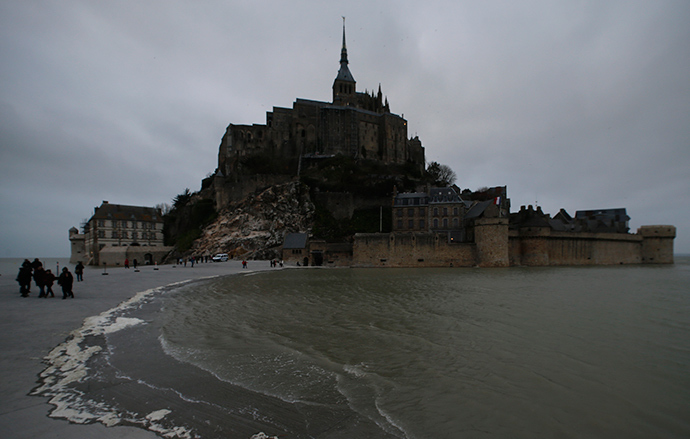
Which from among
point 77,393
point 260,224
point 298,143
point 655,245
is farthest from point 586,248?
point 77,393

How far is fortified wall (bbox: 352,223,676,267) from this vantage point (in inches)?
1316

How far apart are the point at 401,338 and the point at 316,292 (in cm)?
842

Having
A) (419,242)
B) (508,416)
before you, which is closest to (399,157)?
(419,242)

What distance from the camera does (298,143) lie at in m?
49.9

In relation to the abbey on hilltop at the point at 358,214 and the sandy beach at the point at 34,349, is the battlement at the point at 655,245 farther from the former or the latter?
the sandy beach at the point at 34,349

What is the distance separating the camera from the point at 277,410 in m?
4.51

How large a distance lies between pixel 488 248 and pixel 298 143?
29.5 meters

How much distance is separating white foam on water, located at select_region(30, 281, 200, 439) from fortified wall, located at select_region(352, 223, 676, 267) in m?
28.3

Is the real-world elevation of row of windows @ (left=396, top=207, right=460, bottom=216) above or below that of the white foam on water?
above

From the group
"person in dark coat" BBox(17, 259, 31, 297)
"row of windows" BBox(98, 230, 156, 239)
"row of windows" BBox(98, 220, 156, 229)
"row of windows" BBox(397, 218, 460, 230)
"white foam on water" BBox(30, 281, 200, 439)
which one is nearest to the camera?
"white foam on water" BBox(30, 281, 200, 439)

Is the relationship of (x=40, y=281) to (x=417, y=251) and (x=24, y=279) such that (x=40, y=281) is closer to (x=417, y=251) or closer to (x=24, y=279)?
(x=24, y=279)

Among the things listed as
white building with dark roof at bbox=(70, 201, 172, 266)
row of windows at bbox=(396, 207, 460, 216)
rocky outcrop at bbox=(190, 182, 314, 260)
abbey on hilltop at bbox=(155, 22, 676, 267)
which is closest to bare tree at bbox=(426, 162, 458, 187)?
abbey on hilltop at bbox=(155, 22, 676, 267)

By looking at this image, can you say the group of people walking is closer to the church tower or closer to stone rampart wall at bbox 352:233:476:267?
stone rampart wall at bbox 352:233:476:267

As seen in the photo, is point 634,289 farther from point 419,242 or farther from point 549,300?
point 419,242
